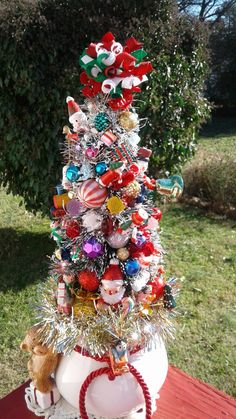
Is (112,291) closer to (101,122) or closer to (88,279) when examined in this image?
(88,279)

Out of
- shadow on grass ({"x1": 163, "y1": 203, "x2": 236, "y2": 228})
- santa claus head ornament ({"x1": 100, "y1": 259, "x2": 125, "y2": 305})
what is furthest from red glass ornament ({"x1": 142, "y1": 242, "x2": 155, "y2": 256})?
shadow on grass ({"x1": 163, "y1": 203, "x2": 236, "y2": 228})

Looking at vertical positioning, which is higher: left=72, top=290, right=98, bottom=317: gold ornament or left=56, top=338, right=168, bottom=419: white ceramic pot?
left=72, top=290, right=98, bottom=317: gold ornament

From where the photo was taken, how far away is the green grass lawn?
3.06 metres

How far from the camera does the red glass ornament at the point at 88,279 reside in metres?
1.79

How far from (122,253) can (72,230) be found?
23 cm

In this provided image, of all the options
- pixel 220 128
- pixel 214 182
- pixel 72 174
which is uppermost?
pixel 72 174

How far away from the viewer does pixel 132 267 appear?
1.77 metres

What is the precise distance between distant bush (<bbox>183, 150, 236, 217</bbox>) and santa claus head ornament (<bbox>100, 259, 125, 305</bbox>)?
14.0 feet

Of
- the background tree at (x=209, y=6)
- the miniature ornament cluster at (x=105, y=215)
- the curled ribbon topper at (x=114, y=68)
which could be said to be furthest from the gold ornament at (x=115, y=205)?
the background tree at (x=209, y=6)

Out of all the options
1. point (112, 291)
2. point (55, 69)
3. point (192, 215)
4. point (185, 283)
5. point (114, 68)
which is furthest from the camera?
point (192, 215)

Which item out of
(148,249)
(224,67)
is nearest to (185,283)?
(148,249)

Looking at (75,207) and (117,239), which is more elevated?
(75,207)

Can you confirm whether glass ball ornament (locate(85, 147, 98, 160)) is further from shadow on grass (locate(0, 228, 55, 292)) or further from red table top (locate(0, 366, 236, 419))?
shadow on grass (locate(0, 228, 55, 292))

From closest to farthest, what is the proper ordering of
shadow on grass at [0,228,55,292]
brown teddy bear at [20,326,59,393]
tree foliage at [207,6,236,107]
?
brown teddy bear at [20,326,59,393], shadow on grass at [0,228,55,292], tree foliage at [207,6,236,107]
